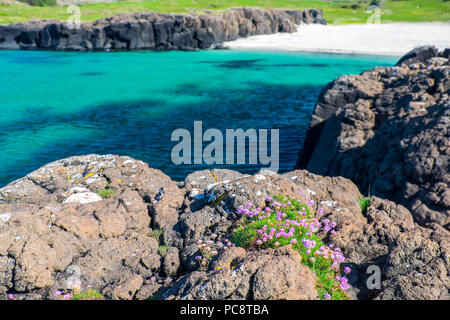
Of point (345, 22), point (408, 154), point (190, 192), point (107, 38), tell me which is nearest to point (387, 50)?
point (345, 22)

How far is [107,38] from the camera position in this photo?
83.2 m

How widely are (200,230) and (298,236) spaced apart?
7.57 feet

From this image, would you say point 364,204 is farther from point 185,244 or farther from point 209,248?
point 185,244

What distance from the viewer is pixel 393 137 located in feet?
48.8

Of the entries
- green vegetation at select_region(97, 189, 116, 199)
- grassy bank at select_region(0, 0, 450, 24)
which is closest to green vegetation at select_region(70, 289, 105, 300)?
green vegetation at select_region(97, 189, 116, 199)

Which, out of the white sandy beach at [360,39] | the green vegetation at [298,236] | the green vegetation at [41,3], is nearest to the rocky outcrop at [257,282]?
the green vegetation at [298,236]

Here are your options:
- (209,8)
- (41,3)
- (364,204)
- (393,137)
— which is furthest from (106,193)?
(41,3)

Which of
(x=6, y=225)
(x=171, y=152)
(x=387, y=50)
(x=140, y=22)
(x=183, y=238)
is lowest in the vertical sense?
(x=171, y=152)

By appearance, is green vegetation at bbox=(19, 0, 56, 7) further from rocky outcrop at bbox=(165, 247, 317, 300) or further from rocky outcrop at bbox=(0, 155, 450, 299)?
rocky outcrop at bbox=(165, 247, 317, 300)

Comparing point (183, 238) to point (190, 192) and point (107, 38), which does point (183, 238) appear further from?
point (107, 38)

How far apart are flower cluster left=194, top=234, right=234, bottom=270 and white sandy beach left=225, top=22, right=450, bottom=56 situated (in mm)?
71123

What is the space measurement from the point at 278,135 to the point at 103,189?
1973 cm

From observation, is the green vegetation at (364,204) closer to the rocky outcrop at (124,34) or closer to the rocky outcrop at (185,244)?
the rocky outcrop at (185,244)

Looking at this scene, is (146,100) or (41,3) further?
(41,3)
